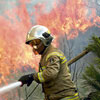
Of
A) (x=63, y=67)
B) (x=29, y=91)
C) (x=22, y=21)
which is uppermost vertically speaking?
(x=22, y=21)

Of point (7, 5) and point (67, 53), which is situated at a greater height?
point (7, 5)

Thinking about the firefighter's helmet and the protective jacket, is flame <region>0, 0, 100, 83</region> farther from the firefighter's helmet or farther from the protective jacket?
the protective jacket

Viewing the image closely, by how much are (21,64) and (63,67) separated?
3452 millimetres

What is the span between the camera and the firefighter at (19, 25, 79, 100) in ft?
6.47

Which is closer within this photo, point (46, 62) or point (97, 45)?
point (46, 62)

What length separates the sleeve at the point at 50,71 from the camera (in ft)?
6.33

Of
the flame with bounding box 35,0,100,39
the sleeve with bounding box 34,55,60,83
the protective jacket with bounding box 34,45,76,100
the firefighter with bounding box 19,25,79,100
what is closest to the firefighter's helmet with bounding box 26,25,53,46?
the firefighter with bounding box 19,25,79,100

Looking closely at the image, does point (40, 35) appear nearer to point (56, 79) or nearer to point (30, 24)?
point (56, 79)

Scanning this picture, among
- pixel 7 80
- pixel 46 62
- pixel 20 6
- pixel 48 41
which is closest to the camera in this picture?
pixel 46 62

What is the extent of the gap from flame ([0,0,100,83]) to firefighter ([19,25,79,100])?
9.97ft

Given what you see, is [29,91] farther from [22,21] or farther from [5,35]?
[22,21]

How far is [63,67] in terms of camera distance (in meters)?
2.16

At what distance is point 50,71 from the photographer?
193cm

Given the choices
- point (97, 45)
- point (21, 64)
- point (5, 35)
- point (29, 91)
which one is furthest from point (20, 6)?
point (97, 45)
